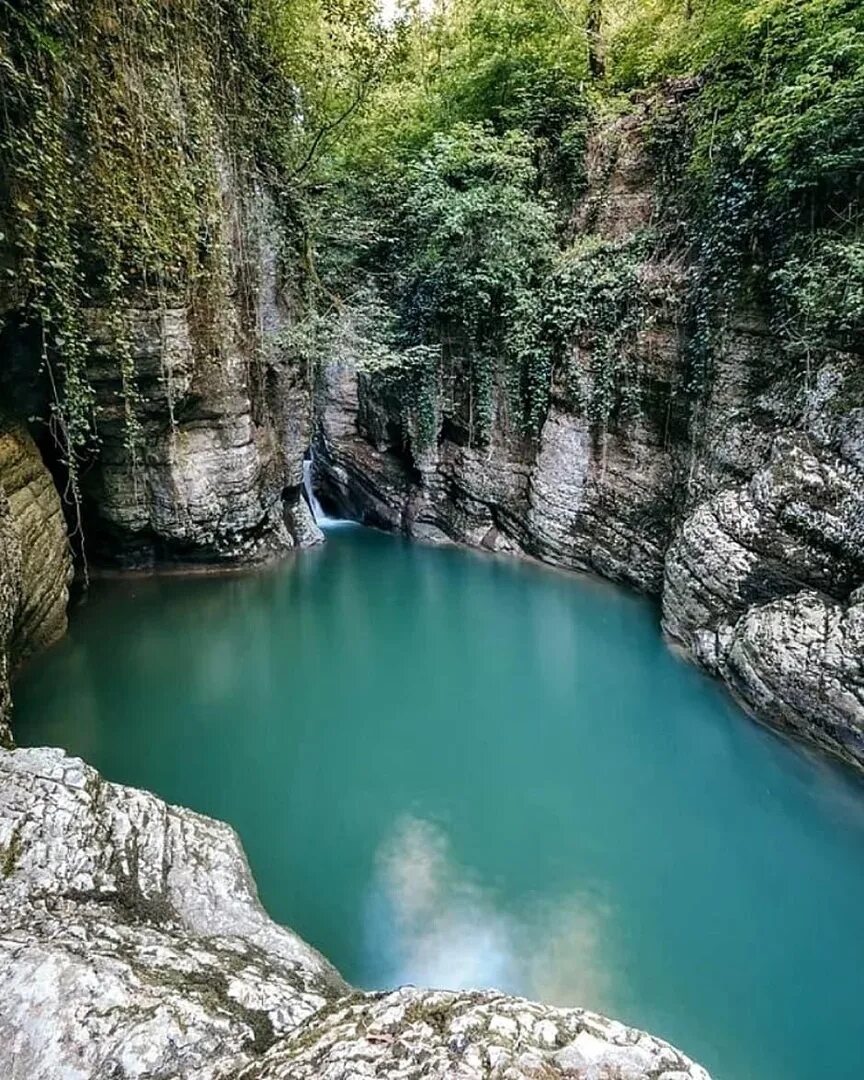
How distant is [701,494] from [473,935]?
507 centimetres

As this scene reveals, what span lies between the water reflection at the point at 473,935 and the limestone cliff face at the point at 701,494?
265 cm

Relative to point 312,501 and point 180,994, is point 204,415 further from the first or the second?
point 180,994

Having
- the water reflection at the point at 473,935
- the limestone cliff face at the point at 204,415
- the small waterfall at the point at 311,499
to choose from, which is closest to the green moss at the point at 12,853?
the water reflection at the point at 473,935

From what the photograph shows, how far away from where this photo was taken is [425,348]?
10391mm

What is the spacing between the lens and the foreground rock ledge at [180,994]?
1.66 meters

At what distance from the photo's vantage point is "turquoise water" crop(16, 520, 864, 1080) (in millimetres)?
3719

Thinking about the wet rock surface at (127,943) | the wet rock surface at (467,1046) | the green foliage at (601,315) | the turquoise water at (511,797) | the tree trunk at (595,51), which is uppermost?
the tree trunk at (595,51)

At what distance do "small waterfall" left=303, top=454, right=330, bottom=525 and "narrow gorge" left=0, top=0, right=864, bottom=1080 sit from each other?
0.86 m

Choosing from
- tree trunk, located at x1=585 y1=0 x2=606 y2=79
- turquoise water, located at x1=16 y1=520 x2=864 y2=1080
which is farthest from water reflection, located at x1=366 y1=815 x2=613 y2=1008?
tree trunk, located at x1=585 y1=0 x2=606 y2=79

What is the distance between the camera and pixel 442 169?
9430 millimetres

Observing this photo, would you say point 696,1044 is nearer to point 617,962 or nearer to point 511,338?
point 617,962

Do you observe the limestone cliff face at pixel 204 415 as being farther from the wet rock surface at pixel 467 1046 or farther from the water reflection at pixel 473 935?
the wet rock surface at pixel 467 1046

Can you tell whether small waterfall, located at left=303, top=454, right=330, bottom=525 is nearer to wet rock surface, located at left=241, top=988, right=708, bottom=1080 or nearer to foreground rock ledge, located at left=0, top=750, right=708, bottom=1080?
foreground rock ledge, located at left=0, top=750, right=708, bottom=1080

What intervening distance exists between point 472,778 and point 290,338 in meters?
6.97
